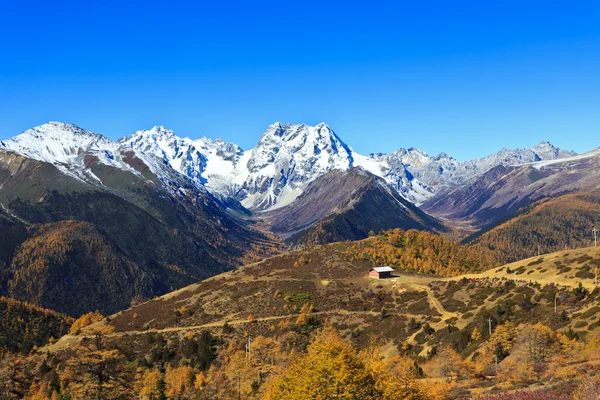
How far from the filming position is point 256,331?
454 ft

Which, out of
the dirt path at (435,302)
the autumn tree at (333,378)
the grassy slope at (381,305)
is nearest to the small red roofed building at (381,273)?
the grassy slope at (381,305)

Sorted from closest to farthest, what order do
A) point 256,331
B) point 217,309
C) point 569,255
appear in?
point 569,255 → point 256,331 → point 217,309

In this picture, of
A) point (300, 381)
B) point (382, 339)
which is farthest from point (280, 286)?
point (300, 381)

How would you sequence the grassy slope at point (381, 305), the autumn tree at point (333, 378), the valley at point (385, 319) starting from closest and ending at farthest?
the autumn tree at point (333, 378), the valley at point (385, 319), the grassy slope at point (381, 305)

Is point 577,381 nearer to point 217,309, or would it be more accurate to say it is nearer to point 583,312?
point 583,312

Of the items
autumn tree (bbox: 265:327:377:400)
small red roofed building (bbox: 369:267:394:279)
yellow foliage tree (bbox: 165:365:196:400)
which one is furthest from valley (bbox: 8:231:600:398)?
autumn tree (bbox: 265:327:377:400)

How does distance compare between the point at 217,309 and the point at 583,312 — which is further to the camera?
the point at 217,309

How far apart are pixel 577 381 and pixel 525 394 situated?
6.51 meters

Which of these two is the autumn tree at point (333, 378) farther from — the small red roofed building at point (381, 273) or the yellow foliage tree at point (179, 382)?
the small red roofed building at point (381, 273)

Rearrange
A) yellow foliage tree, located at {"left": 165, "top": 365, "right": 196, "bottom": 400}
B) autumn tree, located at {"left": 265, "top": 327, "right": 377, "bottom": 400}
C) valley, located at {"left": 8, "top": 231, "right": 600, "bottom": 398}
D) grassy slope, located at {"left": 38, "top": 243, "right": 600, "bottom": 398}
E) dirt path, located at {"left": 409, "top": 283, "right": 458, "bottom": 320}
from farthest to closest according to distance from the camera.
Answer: dirt path, located at {"left": 409, "top": 283, "right": 458, "bottom": 320}
yellow foliage tree, located at {"left": 165, "top": 365, "right": 196, "bottom": 400}
grassy slope, located at {"left": 38, "top": 243, "right": 600, "bottom": 398}
valley, located at {"left": 8, "top": 231, "right": 600, "bottom": 398}
autumn tree, located at {"left": 265, "top": 327, "right": 377, "bottom": 400}

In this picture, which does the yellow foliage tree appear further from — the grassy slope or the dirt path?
the dirt path

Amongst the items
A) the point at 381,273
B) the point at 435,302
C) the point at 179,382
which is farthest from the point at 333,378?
the point at 381,273

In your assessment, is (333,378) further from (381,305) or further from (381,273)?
(381,273)

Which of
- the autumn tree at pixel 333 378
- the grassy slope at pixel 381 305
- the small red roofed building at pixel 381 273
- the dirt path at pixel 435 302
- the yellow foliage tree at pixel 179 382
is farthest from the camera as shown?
the small red roofed building at pixel 381 273
